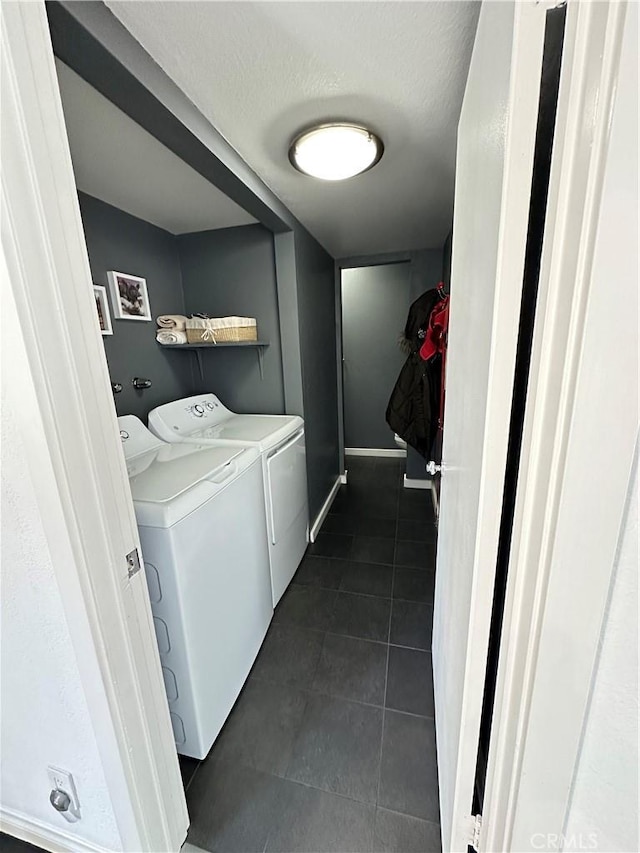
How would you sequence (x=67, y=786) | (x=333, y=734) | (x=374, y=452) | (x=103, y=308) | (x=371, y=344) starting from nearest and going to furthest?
1. (x=67, y=786)
2. (x=333, y=734)
3. (x=103, y=308)
4. (x=371, y=344)
5. (x=374, y=452)

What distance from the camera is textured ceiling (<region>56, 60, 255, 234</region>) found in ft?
3.55

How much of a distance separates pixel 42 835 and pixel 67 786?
0.29m

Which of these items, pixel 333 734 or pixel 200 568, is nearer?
pixel 200 568

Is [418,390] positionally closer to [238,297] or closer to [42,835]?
[238,297]

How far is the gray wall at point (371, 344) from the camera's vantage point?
3889 mm

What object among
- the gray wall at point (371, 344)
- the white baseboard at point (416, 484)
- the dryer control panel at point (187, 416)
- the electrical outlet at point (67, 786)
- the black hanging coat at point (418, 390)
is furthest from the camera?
the gray wall at point (371, 344)

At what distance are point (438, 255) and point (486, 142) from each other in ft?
8.42

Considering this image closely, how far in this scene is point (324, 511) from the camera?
9.71 feet

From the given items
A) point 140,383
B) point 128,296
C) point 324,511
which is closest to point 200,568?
point 140,383

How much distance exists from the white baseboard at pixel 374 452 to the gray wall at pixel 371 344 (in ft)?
0.17

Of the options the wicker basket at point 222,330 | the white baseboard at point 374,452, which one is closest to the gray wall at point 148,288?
the wicker basket at point 222,330

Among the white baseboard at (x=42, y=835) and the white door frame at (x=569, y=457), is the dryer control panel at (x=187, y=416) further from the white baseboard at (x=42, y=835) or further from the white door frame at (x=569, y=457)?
the white door frame at (x=569, y=457)

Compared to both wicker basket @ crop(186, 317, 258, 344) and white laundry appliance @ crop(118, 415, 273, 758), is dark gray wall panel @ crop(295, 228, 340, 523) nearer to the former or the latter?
wicker basket @ crop(186, 317, 258, 344)

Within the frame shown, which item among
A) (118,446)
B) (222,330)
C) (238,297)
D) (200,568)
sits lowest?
(200,568)
